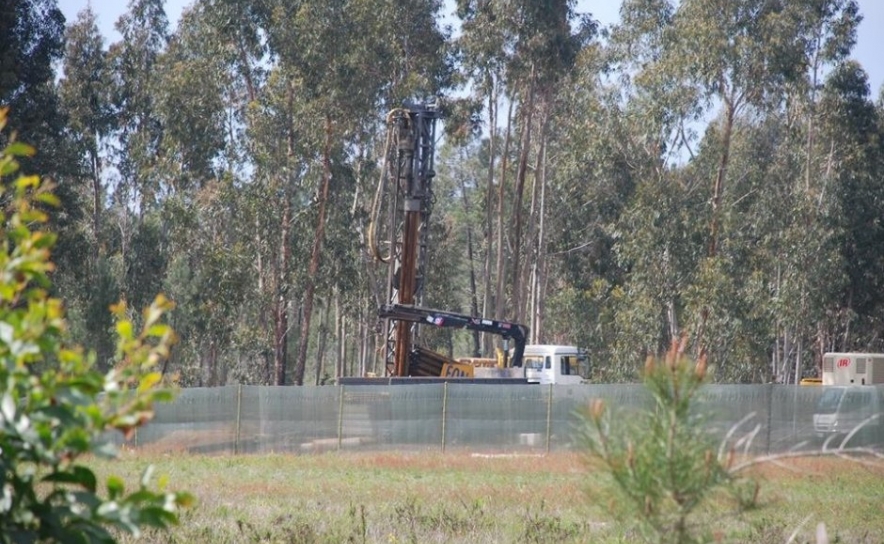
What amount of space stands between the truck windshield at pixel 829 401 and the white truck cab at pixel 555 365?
14.3 meters

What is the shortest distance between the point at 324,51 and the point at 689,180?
54.1 feet

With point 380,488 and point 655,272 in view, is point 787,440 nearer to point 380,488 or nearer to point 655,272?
point 380,488

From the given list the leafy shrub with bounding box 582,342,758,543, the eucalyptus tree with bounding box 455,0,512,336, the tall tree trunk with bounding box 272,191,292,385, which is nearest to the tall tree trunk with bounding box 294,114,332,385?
the tall tree trunk with bounding box 272,191,292,385

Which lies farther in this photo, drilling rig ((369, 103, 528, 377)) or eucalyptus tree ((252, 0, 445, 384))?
eucalyptus tree ((252, 0, 445, 384))

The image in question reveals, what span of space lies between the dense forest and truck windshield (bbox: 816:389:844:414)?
14902 millimetres

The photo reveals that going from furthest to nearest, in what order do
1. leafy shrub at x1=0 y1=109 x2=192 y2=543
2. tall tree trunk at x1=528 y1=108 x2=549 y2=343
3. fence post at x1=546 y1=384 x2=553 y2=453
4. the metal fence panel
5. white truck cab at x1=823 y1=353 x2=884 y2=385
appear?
1. tall tree trunk at x1=528 y1=108 x2=549 y2=343
2. white truck cab at x1=823 y1=353 x2=884 y2=385
3. the metal fence panel
4. fence post at x1=546 y1=384 x2=553 y2=453
5. leafy shrub at x1=0 y1=109 x2=192 y2=543

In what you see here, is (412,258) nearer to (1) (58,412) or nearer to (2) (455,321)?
(2) (455,321)

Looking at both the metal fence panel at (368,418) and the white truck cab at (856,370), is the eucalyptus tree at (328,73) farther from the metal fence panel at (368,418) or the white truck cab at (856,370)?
the white truck cab at (856,370)

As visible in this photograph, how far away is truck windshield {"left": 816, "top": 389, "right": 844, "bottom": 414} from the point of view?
25.5 m

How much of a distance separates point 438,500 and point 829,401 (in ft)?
39.0

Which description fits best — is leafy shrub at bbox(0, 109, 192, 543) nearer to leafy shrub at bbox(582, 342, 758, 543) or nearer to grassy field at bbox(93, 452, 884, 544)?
leafy shrub at bbox(582, 342, 758, 543)

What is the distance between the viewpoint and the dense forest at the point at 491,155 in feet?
147

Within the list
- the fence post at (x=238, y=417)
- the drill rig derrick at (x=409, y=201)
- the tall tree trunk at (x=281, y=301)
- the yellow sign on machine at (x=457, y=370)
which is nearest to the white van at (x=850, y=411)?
the yellow sign on machine at (x=457, y=370)

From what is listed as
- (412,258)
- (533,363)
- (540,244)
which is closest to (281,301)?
Result: (533,363)
